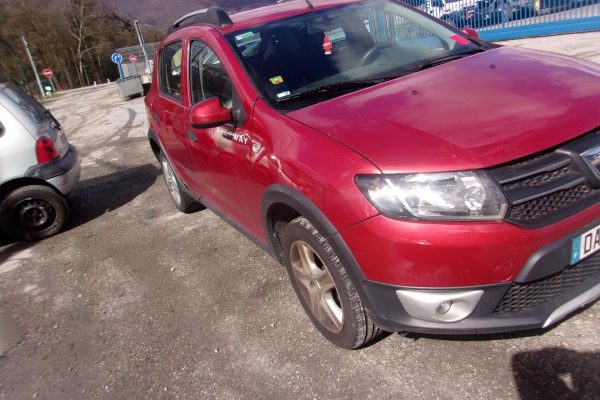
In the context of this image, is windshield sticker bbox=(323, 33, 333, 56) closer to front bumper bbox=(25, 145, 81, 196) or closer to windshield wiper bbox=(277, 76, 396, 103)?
windshield wiper bbox=(277, 76, 396, 103)

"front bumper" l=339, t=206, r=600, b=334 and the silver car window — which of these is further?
the silver car window

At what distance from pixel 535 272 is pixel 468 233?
33 cm

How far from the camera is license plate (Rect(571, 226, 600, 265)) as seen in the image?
2.00 m

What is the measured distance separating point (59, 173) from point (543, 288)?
4.84 meters

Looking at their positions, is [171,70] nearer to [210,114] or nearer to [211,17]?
[211,17]

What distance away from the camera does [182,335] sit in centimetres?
312

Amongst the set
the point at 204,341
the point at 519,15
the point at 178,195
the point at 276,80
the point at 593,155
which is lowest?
the point at 204,341

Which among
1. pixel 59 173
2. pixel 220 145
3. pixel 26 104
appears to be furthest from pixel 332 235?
pixel 26 104

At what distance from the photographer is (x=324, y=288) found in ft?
8.53

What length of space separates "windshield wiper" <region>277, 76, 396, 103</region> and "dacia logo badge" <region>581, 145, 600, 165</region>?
1.21m

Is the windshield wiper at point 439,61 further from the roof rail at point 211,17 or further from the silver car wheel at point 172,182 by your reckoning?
the silver car wheel at point 172,182

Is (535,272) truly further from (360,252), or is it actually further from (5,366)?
(5,366)

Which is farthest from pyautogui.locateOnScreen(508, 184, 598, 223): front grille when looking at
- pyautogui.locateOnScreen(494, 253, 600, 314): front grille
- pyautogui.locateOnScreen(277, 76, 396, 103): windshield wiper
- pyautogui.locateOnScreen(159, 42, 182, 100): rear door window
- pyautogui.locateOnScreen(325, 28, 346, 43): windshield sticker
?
pyautogui.locateOnScreen(159, 42, 182, 100): rear door window

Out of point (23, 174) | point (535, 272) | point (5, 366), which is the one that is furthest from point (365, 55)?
point (23, 174)
